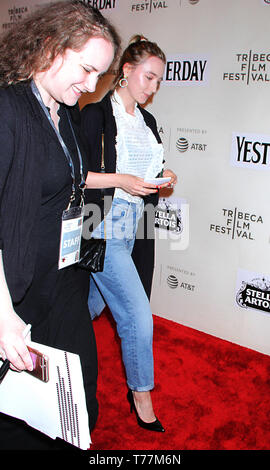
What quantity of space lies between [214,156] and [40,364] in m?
1.92

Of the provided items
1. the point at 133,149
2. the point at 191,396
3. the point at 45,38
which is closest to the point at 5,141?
the point at 45,38

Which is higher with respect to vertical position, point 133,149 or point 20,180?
point 133,149

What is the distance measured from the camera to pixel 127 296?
1.95m

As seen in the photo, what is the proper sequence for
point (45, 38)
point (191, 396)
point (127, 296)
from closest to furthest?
point (45, 38) → point (127, 296) → point (191, 396)

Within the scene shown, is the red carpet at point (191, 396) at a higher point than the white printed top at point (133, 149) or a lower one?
lower

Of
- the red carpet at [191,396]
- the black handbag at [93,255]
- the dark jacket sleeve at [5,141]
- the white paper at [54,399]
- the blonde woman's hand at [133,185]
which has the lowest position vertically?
the red carpet at [191,396]

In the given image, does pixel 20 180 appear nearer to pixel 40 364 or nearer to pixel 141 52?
pixel 40 364

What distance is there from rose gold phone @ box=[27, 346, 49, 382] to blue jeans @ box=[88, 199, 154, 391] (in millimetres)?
858

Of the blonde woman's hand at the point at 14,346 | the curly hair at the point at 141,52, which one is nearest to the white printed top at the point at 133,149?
the curly hair at the point at 141,52

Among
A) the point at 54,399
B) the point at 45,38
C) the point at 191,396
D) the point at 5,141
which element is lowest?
the point at 191,396

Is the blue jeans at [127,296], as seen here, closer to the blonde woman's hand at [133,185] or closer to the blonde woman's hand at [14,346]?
the blonde woman's hand at [133,185]

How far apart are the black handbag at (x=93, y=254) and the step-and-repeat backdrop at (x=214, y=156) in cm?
109

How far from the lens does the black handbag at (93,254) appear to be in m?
1.68

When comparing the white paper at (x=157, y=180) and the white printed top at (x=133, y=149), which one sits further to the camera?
the white printed top at (x=133, y=149)
